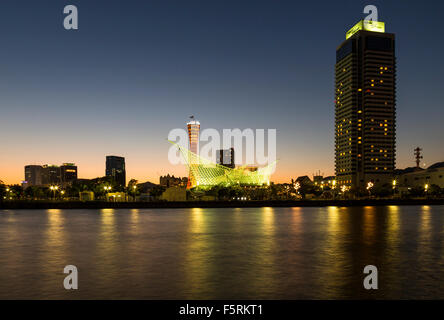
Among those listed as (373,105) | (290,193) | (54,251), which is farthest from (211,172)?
(54,251)

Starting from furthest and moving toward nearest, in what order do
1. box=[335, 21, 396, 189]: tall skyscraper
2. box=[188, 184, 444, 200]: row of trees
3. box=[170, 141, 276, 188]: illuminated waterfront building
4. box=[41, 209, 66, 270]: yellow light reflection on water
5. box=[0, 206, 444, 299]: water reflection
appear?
box=[335, 21, 396, 189]: tall skyscraper, box=[170, 141, 276, 188]: illuminated waterfront building, box=[188, 184, 444, 200]: row of trees, box=[41, 209, 66, 270]: yellow light reflection on water, box=[0, 206, 444, 299]: water reflection

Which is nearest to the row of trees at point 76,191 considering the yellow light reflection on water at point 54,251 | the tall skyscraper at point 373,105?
the yellow light reflection on water at point 54,251

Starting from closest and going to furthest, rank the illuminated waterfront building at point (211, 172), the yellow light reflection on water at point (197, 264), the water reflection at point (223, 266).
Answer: the water reflection at point (223, 266) < the yellow light reflection on water at point (197, 264) < the illuminated waterfront building at point (211, 172)

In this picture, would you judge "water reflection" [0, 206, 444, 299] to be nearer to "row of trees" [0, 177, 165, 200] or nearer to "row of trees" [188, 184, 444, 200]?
"row of trees" [0, 177, 165, 200]

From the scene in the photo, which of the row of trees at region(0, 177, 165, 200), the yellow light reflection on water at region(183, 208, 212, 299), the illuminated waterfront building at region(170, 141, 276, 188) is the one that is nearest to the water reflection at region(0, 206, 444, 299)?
the yellow light reflection on water at region(183, 208, 212, 299)

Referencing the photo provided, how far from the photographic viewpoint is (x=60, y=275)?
53.3ft

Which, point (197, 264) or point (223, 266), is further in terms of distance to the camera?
point (197, 264)

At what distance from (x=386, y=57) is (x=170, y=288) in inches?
8273

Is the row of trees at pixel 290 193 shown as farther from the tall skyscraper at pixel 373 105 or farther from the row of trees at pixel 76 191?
the tall skyscraper at pixel 373 105

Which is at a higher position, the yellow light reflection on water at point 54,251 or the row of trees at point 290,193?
the yellow light reflection on water at point 54,251

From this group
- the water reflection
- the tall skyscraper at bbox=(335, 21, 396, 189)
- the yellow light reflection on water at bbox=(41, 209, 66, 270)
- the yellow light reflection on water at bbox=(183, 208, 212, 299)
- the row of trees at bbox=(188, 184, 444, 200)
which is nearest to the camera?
the water reflection

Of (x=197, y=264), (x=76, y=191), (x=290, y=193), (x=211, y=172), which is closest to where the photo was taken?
(x=197, y=264)

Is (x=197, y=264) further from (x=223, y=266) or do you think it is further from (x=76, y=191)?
(x=76, y=191)
